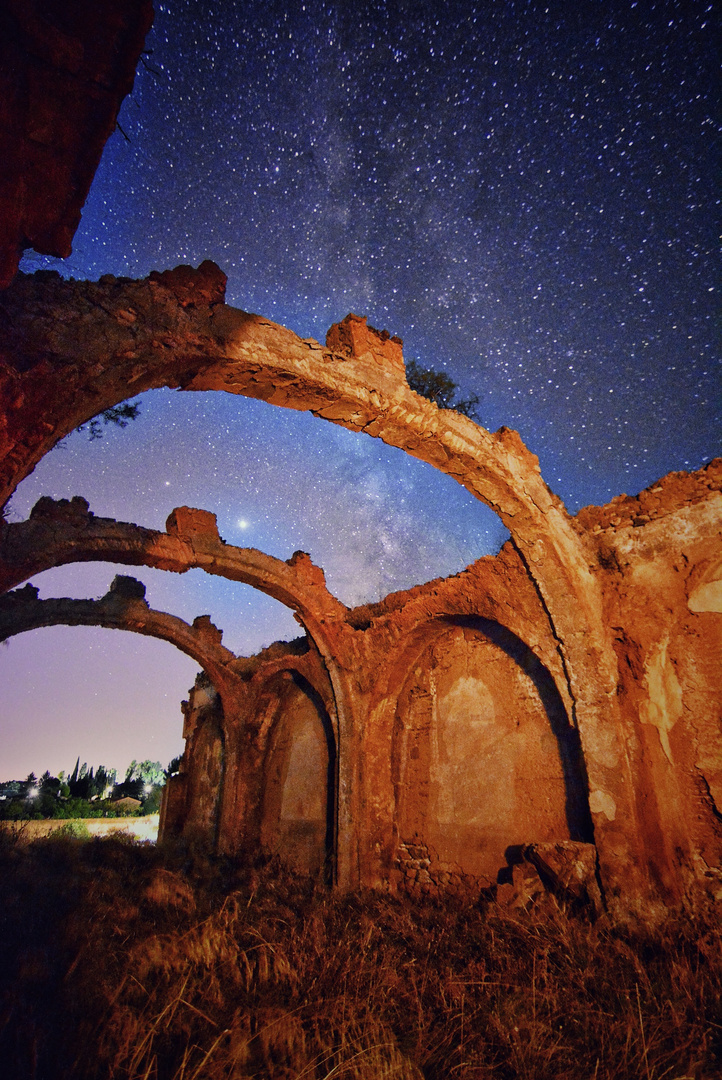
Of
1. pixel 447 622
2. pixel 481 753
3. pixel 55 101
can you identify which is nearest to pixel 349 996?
Result: pixel 481 753

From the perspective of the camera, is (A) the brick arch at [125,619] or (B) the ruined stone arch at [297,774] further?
(A) the brick arch at [125,619]

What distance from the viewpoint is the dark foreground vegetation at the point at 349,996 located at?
7.80ft

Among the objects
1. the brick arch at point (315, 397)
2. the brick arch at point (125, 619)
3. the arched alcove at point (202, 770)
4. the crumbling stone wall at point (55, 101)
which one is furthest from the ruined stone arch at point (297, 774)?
the crumbling stone wall at point (55, 101)

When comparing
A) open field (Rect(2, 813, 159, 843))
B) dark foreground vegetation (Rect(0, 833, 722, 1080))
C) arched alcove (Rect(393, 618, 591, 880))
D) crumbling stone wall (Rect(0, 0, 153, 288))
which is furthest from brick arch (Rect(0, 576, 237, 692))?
open field (Rect(2, 813, 159, 843))

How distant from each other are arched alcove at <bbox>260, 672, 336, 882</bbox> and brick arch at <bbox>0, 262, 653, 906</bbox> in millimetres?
5817

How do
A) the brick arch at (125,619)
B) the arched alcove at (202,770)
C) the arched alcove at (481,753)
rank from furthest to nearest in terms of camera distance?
the arched alcove at (202,770), the brick arch at (125,619), the arched alcove at (481,753)

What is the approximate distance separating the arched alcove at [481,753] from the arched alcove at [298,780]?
6.60ft

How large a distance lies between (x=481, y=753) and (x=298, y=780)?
5.39 metres

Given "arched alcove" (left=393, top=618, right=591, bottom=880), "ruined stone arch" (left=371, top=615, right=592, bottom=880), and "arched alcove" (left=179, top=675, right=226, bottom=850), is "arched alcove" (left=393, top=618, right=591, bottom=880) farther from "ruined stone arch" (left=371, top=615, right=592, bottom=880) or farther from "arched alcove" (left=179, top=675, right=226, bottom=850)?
"arched alcove" (left=179, top=675, right=226, bottom=850)

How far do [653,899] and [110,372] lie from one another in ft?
22.6

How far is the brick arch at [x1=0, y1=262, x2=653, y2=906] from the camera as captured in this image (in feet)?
11.8

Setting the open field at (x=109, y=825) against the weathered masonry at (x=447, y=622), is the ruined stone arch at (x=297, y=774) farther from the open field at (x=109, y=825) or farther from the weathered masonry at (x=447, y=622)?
the open field at (x=109, y=825)

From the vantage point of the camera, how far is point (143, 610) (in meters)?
11.7

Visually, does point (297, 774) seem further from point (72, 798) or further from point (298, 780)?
point (72, 798)
